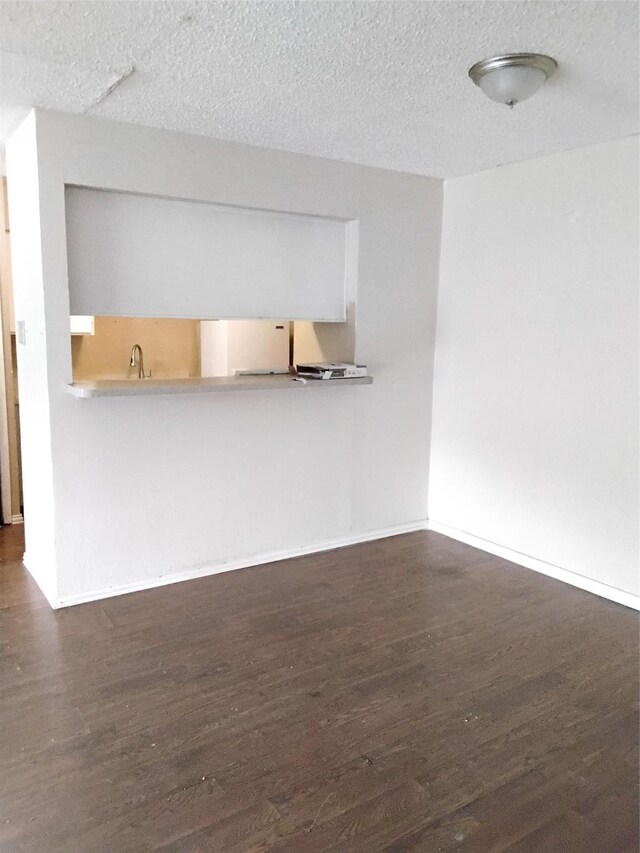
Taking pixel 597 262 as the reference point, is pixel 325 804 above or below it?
below

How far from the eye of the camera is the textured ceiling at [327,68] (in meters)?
1.95

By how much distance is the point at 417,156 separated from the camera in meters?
3.63

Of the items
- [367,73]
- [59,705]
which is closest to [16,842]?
[59,705]

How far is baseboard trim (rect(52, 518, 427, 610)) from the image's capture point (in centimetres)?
332

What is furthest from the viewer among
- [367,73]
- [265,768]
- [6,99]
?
[6,99]

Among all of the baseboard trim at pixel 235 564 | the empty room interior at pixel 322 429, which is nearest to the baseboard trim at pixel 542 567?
the empty room interior at pixel 322 429

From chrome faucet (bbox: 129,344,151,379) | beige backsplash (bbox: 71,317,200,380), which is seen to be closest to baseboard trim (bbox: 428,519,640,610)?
beige backsplash (bbox: 71,317,200,380)

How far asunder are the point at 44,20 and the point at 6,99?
879mm

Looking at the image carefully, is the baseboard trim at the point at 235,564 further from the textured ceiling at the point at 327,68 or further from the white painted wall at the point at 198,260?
the textured ceiling at the point at 327,68

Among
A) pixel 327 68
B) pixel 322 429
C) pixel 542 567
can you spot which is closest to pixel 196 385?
pixel 322 429

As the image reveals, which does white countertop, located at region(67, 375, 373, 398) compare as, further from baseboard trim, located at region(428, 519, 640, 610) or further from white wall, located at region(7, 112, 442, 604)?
baseboard trim, located at region(428, 519, 640, 610)

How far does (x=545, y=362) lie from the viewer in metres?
3.69

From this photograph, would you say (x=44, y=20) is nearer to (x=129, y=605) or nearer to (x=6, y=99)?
(x=6, y=99)

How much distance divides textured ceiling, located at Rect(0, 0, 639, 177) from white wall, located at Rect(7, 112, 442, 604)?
0.75 feet
